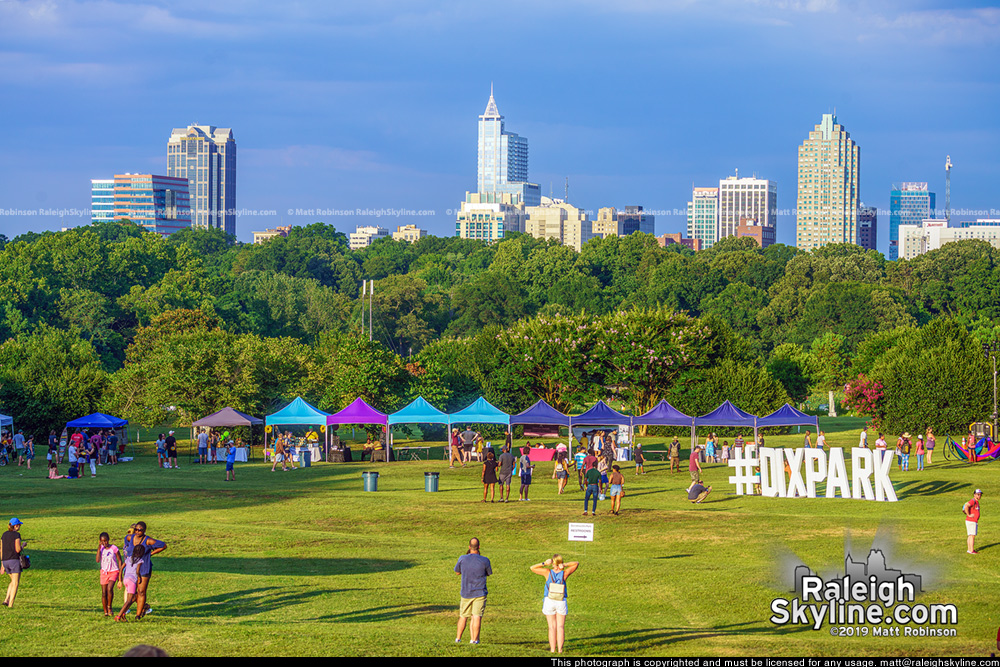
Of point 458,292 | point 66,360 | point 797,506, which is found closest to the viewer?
point 797,506

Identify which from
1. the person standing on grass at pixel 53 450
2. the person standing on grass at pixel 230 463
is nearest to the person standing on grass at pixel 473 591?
the person standing on grass at pixel 230 463

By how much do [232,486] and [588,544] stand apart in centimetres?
1634

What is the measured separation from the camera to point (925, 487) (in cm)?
3644

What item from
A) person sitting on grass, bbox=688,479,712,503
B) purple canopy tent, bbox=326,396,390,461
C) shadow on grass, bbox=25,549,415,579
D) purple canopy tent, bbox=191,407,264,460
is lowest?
shadow on grass, bbox=25,549,415,579

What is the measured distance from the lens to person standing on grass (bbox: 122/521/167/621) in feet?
60.3

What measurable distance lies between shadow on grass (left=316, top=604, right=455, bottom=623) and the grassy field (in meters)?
0.04

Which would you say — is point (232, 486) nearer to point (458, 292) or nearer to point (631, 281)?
point (458, 292)

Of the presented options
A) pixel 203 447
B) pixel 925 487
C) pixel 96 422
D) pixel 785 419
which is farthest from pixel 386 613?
pixel 96 422

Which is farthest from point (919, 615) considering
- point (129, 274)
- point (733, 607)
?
point (129, 274)

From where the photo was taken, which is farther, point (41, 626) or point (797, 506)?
point (797, 506)

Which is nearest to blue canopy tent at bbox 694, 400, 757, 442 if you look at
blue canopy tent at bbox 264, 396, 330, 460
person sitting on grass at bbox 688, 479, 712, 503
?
person sitting on grass at bbox 688, 479, 712, 503

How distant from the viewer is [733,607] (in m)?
20.5

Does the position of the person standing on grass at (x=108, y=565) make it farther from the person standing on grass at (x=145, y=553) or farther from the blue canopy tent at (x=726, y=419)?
the blue canopy tent at (x=726, y=419)

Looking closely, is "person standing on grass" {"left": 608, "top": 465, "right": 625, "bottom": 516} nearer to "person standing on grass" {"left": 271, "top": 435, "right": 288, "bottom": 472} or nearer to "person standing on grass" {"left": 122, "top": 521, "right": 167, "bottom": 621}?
"person standing on grass" {"left": 122, "top": 521, "right": 167, "bottom": 621}
